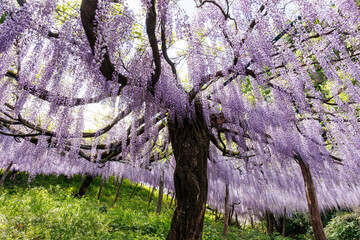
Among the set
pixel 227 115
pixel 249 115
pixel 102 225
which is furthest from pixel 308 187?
pixel 102 225

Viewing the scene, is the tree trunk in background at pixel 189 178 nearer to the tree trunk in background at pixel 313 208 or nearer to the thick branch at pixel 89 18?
the thick branch at pixel 89 18

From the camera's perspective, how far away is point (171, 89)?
379cm

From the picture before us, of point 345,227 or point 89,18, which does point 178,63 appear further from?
point 345,227

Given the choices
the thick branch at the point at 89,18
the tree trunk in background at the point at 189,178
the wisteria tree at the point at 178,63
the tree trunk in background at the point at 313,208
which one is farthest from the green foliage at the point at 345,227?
the thick branch at the point at 89,18

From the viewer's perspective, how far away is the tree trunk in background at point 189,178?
3088mm

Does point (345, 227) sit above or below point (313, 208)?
below

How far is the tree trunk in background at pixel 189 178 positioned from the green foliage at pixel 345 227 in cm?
1307

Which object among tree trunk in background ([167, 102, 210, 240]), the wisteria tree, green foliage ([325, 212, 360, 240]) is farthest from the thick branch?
Answer: green foliage ([325, 212, 360, 240])

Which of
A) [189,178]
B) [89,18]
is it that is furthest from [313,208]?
[89,18]

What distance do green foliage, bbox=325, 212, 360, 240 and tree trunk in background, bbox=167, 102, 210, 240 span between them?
515 inches

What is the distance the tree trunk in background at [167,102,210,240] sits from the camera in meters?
3.09

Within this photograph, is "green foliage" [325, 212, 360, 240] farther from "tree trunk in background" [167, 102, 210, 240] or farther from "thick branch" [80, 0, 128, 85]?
"thick branch" [80, 0, 128, 85]

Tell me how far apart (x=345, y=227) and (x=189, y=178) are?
1363cm

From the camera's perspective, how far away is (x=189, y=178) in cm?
327
